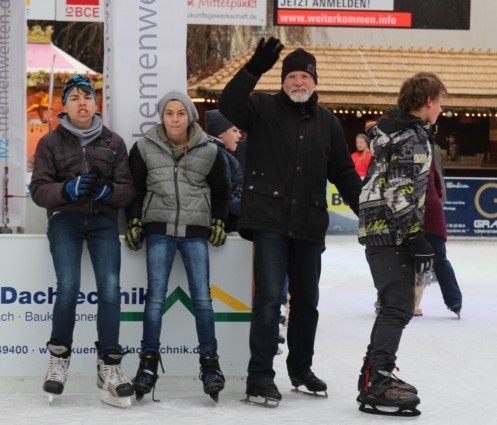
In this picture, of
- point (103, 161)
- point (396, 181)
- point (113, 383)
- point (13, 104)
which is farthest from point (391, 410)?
point (13, 104)

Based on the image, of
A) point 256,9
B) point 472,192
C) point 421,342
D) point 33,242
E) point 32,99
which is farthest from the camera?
point 32,99

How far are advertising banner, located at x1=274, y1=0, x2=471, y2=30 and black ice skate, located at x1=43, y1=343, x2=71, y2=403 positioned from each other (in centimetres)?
931

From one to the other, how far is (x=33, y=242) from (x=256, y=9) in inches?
329

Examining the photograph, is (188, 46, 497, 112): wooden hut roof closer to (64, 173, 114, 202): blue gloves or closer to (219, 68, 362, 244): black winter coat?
(219, 68, 362, 244): black winter coat

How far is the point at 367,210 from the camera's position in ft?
18.8

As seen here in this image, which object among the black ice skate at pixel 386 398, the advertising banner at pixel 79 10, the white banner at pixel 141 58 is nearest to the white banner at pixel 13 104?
the white banner at pixel 141 58

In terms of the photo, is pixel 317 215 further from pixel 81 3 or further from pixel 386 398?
pixel 81 3

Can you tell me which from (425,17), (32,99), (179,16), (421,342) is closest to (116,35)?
(179,16)

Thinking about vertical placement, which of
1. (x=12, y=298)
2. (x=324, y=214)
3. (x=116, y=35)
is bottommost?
(x=12, y=298)

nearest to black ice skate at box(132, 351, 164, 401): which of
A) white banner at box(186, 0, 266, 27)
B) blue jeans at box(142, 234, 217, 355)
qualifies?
blue jeans at box(142, 234, 217, 355)

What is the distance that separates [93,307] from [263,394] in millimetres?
1034

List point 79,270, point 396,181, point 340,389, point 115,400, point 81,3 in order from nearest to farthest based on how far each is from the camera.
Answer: point 396,181, point 115,400, point 79,270, point 340,389, point 81,3

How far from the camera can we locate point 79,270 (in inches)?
229

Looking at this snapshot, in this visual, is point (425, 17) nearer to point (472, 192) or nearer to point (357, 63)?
point (472, 192)
